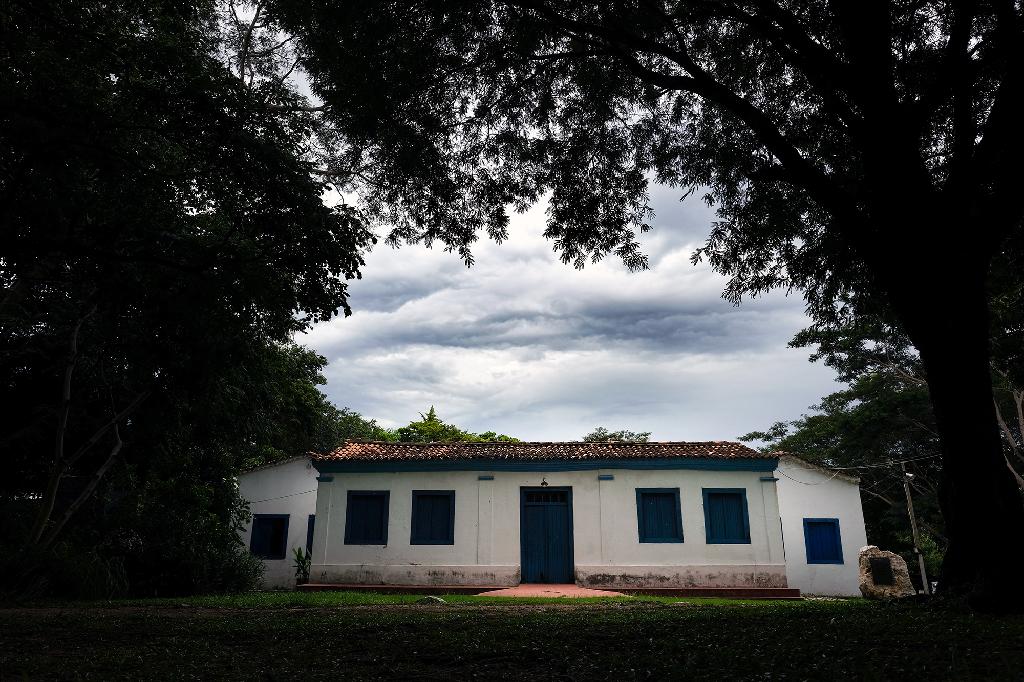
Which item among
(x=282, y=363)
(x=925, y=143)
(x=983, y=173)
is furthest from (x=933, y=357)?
(x=282, y=363)

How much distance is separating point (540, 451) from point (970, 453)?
12.7m

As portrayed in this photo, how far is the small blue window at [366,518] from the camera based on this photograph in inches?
666

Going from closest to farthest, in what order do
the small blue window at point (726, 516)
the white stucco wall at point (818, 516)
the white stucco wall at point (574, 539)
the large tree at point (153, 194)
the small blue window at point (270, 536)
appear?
the large tree at point (153, 194) → the white stucco wall at point (574, 539) → the small blue window at point (726, 516) → the white stucco wall at point (818, 516) → the small blue window at point (270, 536)

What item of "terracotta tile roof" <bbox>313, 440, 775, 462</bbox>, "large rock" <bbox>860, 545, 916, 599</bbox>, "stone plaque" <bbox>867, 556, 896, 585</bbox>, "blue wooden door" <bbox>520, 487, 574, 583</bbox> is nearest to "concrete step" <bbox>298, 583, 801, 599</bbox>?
"blue wooden door" <bbox>520, 487, 574, 583</bbox>

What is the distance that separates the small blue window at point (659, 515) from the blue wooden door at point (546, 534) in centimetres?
197

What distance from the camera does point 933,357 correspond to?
5.96 metres

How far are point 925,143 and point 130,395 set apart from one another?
51.5ft

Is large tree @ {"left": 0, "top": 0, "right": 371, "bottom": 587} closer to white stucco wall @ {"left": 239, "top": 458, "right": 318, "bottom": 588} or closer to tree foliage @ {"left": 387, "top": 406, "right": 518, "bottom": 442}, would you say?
white stucco wall @ {"left": 239, "top": 458, "right": 318, "bottom": 588}

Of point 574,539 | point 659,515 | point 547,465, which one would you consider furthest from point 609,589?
point 547,465

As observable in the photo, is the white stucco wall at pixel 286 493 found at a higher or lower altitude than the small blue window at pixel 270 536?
higher

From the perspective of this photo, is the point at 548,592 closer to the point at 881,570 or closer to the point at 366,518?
the point at 366,518

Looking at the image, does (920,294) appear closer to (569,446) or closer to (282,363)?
(569,446)

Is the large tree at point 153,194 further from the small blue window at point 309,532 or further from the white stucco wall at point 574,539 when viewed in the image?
the small blue window at point 309,532

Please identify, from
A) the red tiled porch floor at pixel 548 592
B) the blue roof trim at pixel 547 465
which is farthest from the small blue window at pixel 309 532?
the red tiled porch floor at pixel 548 592
